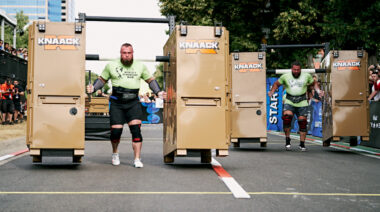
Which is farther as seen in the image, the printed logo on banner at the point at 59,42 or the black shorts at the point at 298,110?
the black shorts at the point at 298,110

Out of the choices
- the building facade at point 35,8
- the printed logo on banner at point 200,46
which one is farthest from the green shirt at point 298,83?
the building facade at point 35,8

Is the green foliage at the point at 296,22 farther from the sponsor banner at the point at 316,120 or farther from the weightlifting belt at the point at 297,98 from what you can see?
the weightlifting belt at the point at 297,98

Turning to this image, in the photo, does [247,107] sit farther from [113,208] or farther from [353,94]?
[113,208]

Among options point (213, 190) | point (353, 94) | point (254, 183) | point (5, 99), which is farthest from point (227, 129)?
point (5, 99)

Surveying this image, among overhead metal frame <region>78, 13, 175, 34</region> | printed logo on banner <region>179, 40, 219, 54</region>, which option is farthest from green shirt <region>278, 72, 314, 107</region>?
printed logo on banner <region>179, 40, 219, 54</region>

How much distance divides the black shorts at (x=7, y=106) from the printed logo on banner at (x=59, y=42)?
1341cm

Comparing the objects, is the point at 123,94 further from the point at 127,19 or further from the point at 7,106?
the point at 7,106

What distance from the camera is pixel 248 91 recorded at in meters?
11.8

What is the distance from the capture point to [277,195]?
18.7 ft

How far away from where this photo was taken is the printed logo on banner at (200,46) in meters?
7.88

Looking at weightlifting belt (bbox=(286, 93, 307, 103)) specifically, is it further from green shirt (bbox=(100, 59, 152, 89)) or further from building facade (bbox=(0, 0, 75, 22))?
building facade (bbox=(0, 0, 75, 22))

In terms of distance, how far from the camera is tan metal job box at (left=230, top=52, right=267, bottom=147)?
38.3 ft

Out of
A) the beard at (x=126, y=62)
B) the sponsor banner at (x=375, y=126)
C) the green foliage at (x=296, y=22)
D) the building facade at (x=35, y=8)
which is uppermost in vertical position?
the building facade at (x=35, y=8)

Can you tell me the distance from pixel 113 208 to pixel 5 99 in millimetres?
16622
